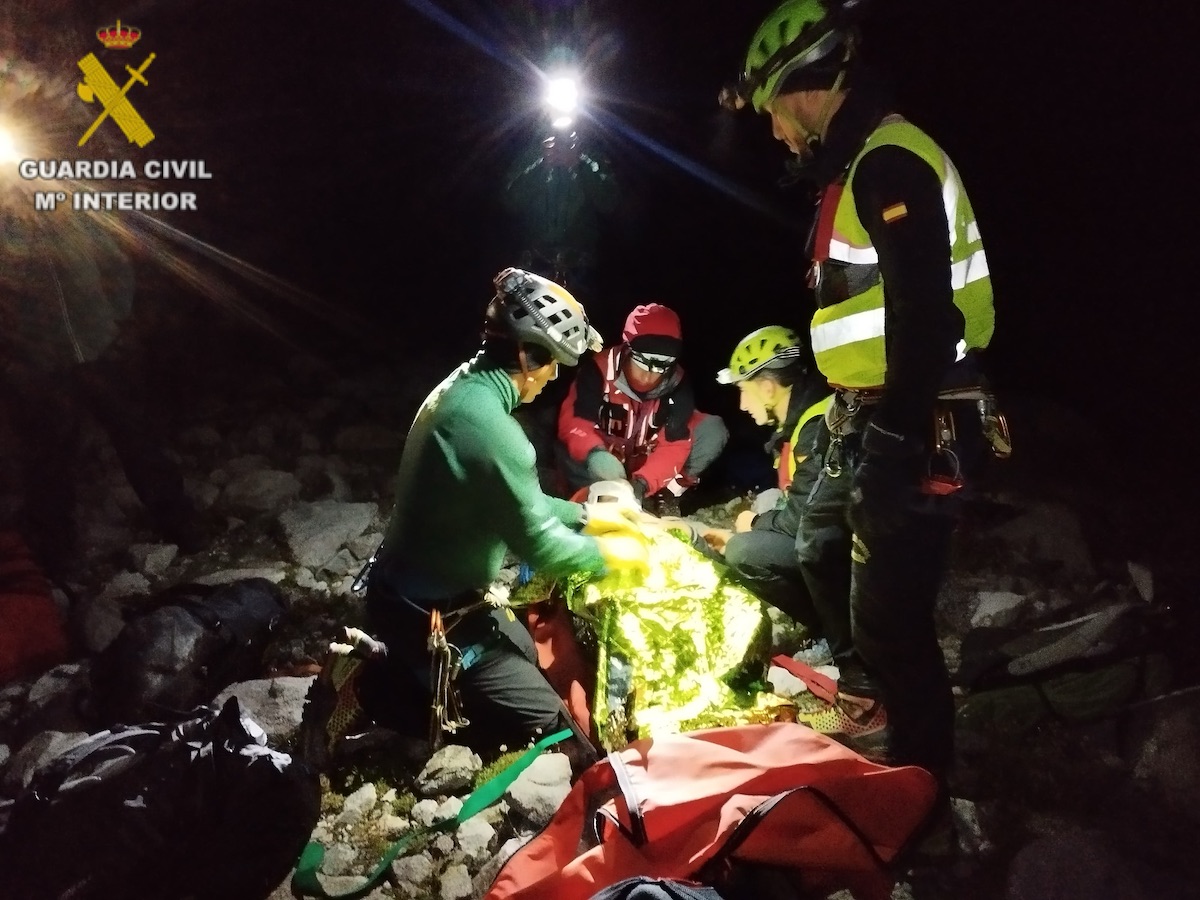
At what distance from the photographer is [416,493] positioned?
2795 mm

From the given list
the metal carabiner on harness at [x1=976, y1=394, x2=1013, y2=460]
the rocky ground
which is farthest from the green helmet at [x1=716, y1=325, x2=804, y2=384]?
the metal carabiner on harness at [x1=976, y1=394, x2=1013, y2=460]

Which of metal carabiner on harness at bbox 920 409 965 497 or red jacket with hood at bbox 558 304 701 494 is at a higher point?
red jacket with hood at bbox 558 304 701 494

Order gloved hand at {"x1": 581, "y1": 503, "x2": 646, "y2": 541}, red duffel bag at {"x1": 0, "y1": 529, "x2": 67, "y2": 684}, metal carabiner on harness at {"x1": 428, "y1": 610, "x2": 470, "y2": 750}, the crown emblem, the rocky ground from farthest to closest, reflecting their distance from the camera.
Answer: the crown emblem, red duffel bag at {"x1": 0, "y1": 529, "x2": 67, "y2": 684}, gloved hand at {"x1": 581, "y1": 503, "x2": 646, "y2": 541}, metal carabiner on harness at {"x1": 428, "y1": 610, "x2": 470, "y2": 750}, the rocky ground

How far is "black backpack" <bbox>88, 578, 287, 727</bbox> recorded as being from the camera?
321 cm

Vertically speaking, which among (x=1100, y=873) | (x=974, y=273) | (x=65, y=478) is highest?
(x=65, y=478)

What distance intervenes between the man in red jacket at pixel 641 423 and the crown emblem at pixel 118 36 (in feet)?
25.7

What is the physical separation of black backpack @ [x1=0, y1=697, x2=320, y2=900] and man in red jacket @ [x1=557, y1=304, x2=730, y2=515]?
297cm

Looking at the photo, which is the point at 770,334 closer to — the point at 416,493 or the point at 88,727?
the point at 416,493

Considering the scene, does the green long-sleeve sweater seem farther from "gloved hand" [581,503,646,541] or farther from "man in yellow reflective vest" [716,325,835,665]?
"man in yellow reflective vest" [716,325,835,665]

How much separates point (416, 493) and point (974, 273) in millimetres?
2173

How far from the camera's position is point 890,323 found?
2307 millimetres

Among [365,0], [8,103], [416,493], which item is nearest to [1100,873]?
[416,493]

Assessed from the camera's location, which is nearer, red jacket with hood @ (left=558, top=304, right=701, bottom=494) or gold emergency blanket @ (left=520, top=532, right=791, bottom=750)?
gold emergency blanket @ (left=520, top=532, right=791, bottom=750)

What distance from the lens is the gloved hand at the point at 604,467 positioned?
5086 millimetres
